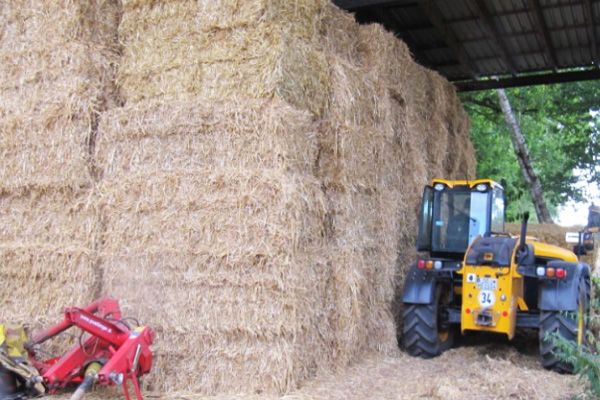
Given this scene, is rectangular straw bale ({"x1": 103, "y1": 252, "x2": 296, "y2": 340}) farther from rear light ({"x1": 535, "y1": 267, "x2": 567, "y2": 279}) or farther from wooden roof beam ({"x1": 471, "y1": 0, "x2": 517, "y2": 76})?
wooden roof beam ({"x1": 471, "y1": 0, "x2": 517, "y2": 76})

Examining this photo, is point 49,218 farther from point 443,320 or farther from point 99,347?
point 443,320

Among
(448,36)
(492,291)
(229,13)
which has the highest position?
(448,36)

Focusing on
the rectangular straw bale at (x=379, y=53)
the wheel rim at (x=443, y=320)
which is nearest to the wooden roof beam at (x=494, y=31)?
the rectangular straw bale at (x=379, y=53)

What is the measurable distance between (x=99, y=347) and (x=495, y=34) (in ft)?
25.3

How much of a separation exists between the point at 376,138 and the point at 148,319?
10.8 ft

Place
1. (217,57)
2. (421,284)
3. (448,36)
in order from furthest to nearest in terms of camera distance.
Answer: (448,36) → (421,284) → (217,57)

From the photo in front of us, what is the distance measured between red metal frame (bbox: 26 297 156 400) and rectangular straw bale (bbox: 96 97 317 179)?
58.1 inches

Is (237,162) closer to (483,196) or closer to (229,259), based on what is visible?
(229,259)

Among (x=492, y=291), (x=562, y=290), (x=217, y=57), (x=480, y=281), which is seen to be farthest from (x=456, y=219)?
(x=217, y=57)

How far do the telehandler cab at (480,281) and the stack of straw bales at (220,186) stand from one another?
769 millimetres

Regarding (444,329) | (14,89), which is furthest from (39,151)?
(444,329)

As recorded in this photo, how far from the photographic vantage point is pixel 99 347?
18.1ft

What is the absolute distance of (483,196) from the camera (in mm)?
7965

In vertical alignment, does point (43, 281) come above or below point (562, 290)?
below
